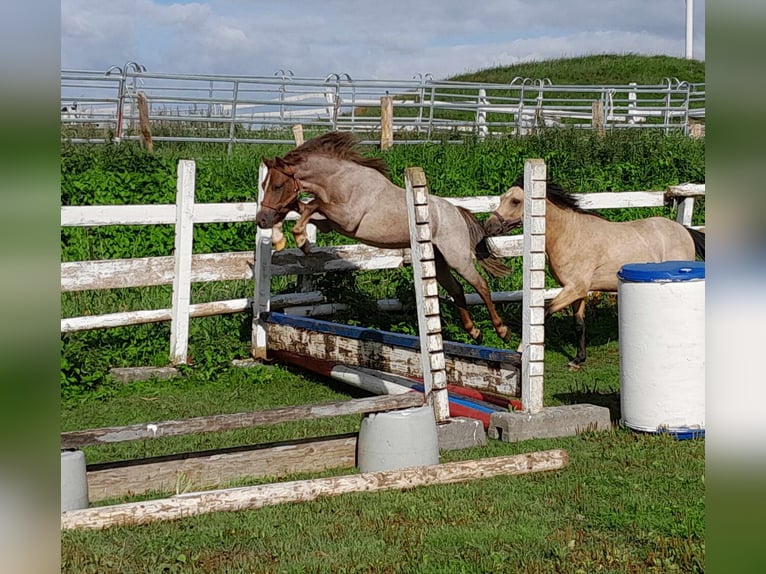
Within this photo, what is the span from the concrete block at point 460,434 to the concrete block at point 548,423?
0.60 feet

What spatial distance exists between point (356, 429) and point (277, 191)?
8.09 feet

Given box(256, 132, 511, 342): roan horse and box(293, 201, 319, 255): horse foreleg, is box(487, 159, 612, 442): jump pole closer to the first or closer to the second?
box(256, 132, 511, 342): roan horse

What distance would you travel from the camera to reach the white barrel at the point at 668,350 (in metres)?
6.08

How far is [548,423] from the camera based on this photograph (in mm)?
6297

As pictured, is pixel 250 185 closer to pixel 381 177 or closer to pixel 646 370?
pixel 381 177

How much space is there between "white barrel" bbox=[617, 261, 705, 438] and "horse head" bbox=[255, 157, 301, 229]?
3172 millimetres

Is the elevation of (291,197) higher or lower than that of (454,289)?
higher

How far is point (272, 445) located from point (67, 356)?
3648 mm

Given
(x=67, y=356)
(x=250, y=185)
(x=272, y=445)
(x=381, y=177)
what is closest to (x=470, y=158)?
(x=250, y=185)

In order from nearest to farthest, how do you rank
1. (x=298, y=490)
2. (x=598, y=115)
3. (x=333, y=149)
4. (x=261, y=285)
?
(x=298, y=490) < (x=333, y=149) < (x=261, y=285) < (x=598, y=115)

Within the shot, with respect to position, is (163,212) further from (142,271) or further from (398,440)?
(398,440)

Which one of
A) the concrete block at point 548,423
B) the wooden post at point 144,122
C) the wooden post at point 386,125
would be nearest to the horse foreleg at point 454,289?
the concrete block at point 548,423

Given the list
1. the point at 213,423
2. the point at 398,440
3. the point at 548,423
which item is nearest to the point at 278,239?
the point at 548,423

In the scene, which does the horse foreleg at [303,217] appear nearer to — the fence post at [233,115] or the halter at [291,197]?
the halter at [291,197]
